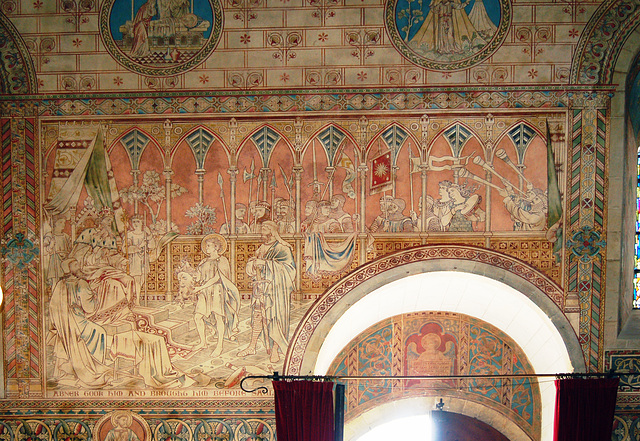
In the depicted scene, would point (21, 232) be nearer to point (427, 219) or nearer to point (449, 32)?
point (427, 219)

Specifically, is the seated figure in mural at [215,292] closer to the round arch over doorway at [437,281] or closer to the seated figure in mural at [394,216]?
the round arch over doorway at [437,281]

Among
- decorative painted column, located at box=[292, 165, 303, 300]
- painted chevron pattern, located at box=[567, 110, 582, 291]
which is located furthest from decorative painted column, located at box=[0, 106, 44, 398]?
painted chevron pattern, located at box=[567, 110, 582, 291]

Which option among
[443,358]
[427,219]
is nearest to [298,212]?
[427,219]

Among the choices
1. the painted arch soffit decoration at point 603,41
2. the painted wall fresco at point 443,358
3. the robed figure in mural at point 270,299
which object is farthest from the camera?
the painted wall fresco at point 443,358

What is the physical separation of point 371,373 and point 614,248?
3912 millimetres

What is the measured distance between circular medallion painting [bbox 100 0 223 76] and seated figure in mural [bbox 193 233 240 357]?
230 centimetres

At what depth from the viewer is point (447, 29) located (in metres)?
8.98

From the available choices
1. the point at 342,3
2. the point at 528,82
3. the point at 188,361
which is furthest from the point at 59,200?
the point at 528,82

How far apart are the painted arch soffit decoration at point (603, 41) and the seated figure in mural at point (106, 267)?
6.21 m

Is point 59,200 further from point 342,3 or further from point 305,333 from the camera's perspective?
point 342,3

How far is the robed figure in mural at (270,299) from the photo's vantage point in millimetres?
9125

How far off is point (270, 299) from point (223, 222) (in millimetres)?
1158

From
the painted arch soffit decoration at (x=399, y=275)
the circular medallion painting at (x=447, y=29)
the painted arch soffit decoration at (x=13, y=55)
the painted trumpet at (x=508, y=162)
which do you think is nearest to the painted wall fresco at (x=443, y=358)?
the painted arch soffit decoration at (x=399, y=275)

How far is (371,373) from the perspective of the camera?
10688mm
